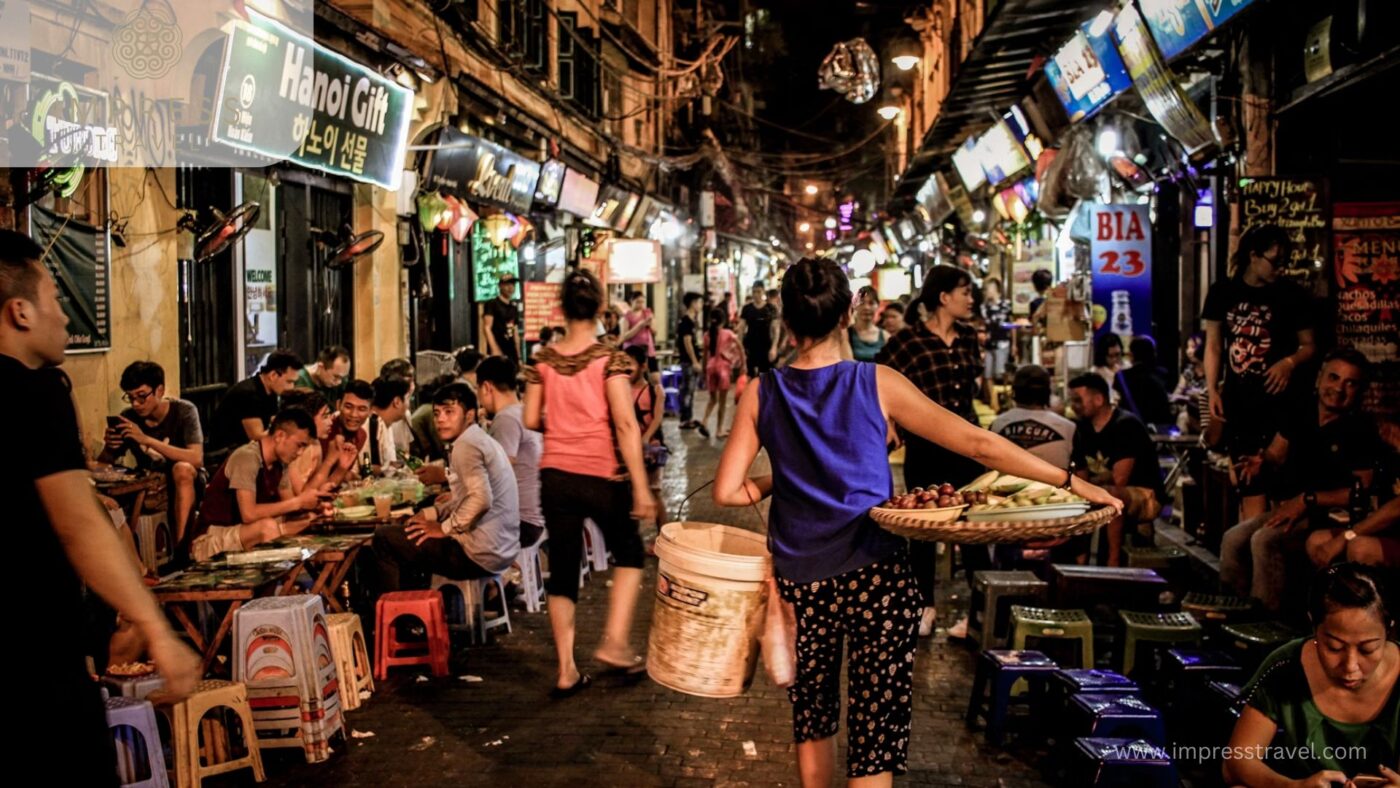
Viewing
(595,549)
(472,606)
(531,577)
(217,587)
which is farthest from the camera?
(595,549)

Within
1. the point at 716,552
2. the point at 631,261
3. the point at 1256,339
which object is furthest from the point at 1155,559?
the point at 631,261

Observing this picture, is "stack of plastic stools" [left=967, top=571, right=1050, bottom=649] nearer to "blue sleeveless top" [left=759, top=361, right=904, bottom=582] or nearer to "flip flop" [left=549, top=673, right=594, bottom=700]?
"flip flop" [left=549, top=673, right=594, bottom=700]

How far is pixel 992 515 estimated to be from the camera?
4.24 meters

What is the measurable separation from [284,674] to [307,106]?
6854mm

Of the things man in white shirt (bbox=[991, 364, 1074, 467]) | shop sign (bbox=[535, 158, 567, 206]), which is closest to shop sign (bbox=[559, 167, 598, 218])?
shop sign (bbox=[535, 158, 567, 206])

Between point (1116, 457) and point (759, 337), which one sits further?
point (759, 337)

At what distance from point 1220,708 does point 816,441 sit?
2.77 meters

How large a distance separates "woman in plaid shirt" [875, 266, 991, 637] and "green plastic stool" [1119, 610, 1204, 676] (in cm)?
119

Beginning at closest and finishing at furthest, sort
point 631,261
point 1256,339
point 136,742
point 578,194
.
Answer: point 136,742 < point 1256,339 < point 578,194 < point 631,261

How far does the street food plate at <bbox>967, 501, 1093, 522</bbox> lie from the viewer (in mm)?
4191

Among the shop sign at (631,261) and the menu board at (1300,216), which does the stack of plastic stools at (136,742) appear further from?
the shop sign at (631,261)

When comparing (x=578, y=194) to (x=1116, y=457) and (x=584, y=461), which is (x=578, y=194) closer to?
(x=1116, y=457)

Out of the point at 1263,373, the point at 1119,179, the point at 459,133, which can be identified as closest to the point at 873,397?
the point at 1263,373

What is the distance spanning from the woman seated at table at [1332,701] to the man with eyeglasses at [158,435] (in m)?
7.93
